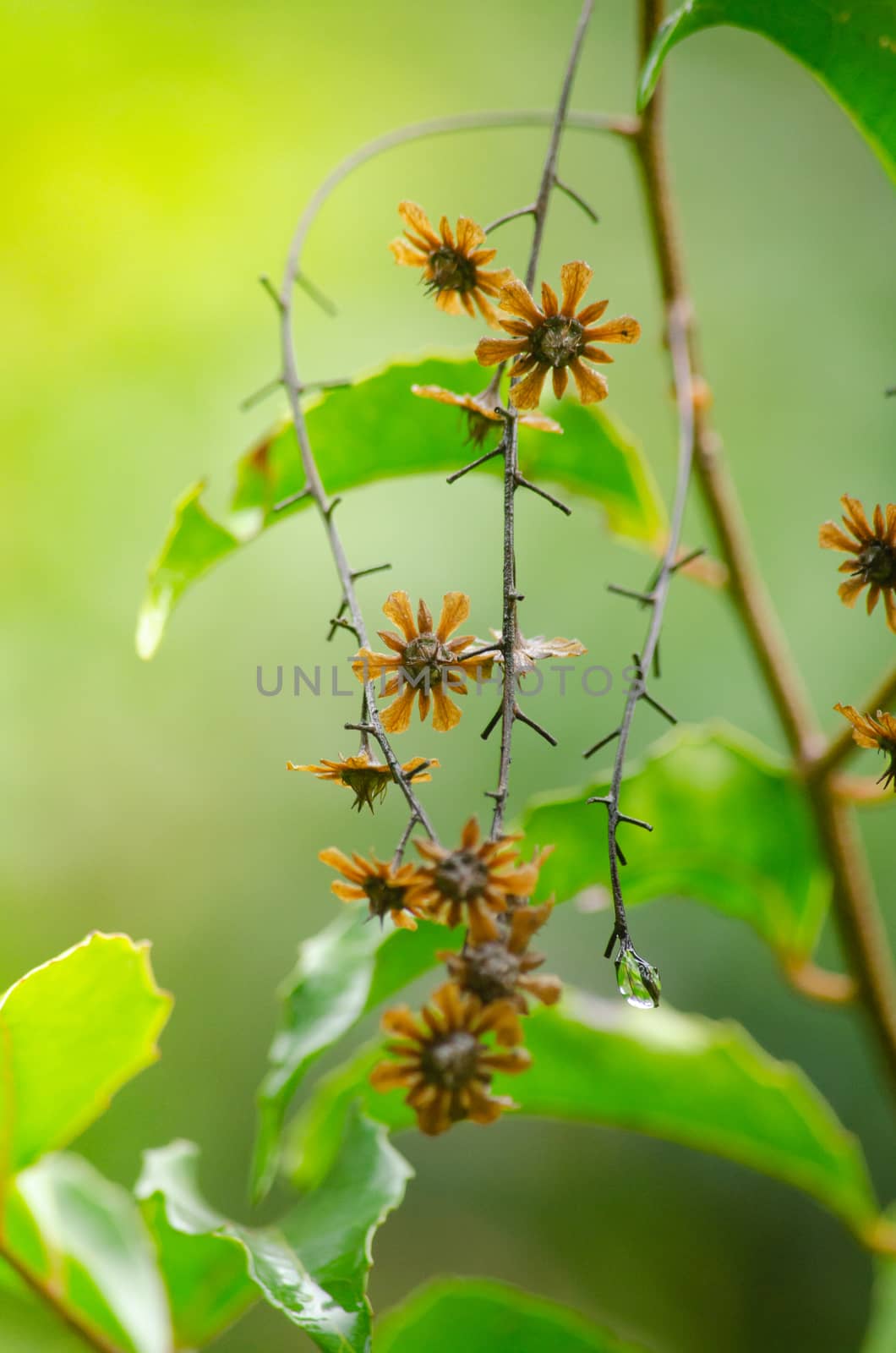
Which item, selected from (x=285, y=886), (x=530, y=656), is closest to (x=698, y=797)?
(x=530, y=656)

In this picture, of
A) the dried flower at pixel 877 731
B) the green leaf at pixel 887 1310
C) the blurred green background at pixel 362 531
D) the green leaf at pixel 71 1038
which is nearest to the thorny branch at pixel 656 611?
the dried flower at pixel 877 731

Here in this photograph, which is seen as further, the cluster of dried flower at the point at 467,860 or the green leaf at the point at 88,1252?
the green leaf at the point at 88,1252

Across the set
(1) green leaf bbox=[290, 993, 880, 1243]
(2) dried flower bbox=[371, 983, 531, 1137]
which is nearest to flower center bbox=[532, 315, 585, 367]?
(2) dried flower bbox=[371, 983, 531, 1137]

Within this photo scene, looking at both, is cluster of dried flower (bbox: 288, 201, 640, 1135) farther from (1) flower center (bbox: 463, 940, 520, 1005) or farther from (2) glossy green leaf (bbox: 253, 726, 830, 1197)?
(2) glossy green leaf (bbox: 253, 726, 830, 1197)

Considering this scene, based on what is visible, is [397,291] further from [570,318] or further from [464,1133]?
[570,318]

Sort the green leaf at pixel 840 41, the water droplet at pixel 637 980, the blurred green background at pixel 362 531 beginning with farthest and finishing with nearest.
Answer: the blurred green background at pixel 362 531
the green leaf at pixel 840 41
the water droplet at pixel 637 980

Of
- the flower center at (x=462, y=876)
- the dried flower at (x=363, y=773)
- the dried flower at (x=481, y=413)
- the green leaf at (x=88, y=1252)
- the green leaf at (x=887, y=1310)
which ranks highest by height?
the dried flower at (x=481, y=413)

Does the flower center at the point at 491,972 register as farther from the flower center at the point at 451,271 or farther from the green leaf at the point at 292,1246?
the flower center at the point at 451,271
